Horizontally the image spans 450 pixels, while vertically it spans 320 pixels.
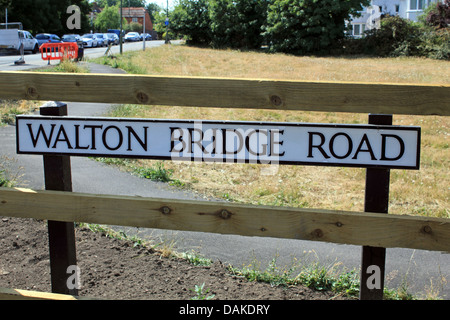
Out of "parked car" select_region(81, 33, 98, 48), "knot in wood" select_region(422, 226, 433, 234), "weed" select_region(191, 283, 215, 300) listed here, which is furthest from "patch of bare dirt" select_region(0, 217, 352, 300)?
"parked car" select_region(81, 33, 98, 48)

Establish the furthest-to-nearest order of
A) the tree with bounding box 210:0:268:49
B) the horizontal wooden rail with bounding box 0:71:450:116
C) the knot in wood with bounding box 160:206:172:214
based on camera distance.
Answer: the tree with bounding box 210:0:268:49 → the knot in wood with bounding box 160:206:172:214 → the horizontal wooden rail with bounding box 0:71:450:116

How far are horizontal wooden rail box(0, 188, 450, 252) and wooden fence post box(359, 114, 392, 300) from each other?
116 millimetres

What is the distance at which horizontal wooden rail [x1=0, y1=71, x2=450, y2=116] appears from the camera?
7.98ft

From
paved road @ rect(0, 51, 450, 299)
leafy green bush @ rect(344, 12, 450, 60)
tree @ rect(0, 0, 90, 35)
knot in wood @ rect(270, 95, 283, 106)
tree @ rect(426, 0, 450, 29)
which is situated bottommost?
paved road @ rect(0, 51, 450, 299)

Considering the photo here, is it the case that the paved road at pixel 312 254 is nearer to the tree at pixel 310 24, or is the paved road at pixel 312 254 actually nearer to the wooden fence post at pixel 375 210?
the wooden fence post at pixel 375 210

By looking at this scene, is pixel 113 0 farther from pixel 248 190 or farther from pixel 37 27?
pixel 248 190

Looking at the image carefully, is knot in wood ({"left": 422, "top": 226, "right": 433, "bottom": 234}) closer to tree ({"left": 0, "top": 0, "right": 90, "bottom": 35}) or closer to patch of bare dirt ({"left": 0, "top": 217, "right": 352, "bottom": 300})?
patch of bare dirt ({"left": 0, "top": 217, "right": 352, "bottom": 300})

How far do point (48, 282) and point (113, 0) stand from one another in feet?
442

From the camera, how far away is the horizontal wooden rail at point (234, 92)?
243cm

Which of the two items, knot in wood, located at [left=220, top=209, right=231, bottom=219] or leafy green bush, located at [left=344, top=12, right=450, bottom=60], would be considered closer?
knot in wood, located at [left=220, top=209, right=231, bottom=219]

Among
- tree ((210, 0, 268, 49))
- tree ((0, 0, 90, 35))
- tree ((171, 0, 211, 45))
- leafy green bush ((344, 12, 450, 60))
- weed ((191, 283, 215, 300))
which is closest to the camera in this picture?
weed ((191, 283, 215, 300))

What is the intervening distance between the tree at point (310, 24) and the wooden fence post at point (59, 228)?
37.2 m

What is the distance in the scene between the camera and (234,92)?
8.42ft
